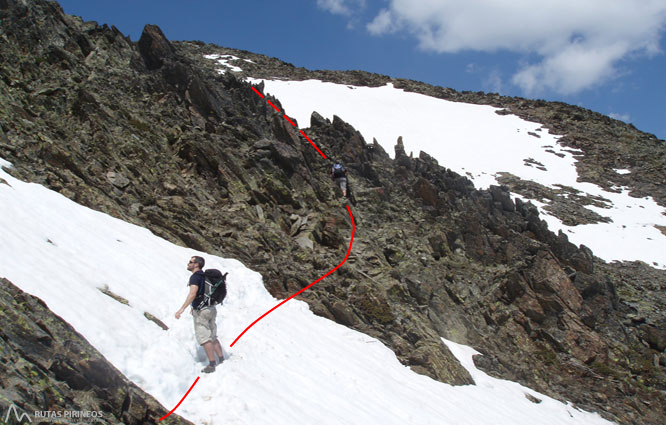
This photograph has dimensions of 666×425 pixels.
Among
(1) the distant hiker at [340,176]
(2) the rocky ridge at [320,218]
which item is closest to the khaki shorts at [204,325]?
(2) the rocky ridge at [320,218]

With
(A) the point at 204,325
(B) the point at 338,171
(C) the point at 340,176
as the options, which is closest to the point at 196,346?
(A) the point at 204,325

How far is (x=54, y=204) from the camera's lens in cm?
1012

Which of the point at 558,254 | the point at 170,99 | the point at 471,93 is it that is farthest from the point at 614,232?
the point at 471,93

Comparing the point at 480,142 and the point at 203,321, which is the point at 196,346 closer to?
the point at 203,321

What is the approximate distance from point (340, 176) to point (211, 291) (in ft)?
48.9

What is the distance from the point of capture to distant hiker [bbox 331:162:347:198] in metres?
21.9

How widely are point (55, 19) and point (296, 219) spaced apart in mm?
13264

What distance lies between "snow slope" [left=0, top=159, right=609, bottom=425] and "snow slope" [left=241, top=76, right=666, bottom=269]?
1605 cm

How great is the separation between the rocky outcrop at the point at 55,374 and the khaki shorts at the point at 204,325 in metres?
1.57

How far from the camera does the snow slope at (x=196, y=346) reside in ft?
22.3

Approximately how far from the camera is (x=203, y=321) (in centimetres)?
774

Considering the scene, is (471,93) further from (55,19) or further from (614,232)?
(55,19)

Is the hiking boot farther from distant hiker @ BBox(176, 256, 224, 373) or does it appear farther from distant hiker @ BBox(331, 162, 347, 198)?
distant hiker @ BBox(331, 162, 347, 198)

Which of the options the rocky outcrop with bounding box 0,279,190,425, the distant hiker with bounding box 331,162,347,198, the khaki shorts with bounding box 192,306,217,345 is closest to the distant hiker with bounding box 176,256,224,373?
the khaki shorts with bounding box 192,306,217,345
